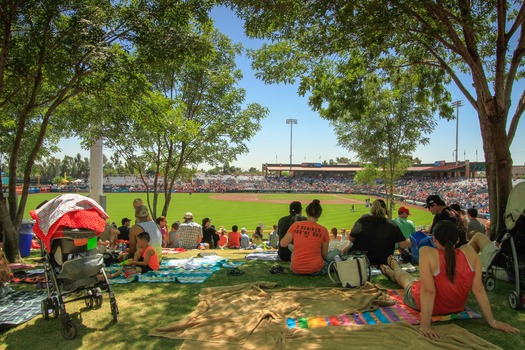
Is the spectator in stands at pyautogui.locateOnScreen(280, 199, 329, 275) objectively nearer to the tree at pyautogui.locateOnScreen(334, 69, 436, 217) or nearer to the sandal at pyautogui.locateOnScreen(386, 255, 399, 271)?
the sandal at pyautogui.locateOnScreen(386, 255, 399, 271)

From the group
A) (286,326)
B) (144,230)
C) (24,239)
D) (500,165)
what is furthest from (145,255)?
(500,165)

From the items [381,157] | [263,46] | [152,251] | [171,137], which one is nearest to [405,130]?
[381,157]

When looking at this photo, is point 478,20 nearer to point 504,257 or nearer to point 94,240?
point 504,257

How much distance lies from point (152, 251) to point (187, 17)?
528 cm

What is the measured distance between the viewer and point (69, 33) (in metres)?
7.30

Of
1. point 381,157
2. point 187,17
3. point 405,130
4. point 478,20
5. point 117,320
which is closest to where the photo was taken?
point 117,320

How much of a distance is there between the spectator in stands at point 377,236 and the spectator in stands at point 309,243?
540 mm

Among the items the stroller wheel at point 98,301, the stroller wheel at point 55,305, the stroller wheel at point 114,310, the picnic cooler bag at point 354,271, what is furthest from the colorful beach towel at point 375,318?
the stroller wheel at point 55,305

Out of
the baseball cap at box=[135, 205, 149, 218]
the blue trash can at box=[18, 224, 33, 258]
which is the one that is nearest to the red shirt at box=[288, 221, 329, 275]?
the baseball cap at box=[135, 205, 149, 218]

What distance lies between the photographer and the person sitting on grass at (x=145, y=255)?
6.02 m

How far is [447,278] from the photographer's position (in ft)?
11.3

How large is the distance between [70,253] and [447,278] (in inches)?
167

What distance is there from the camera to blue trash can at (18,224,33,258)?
8367 mm

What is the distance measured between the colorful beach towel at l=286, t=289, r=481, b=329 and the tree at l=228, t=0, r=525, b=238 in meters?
4.09
